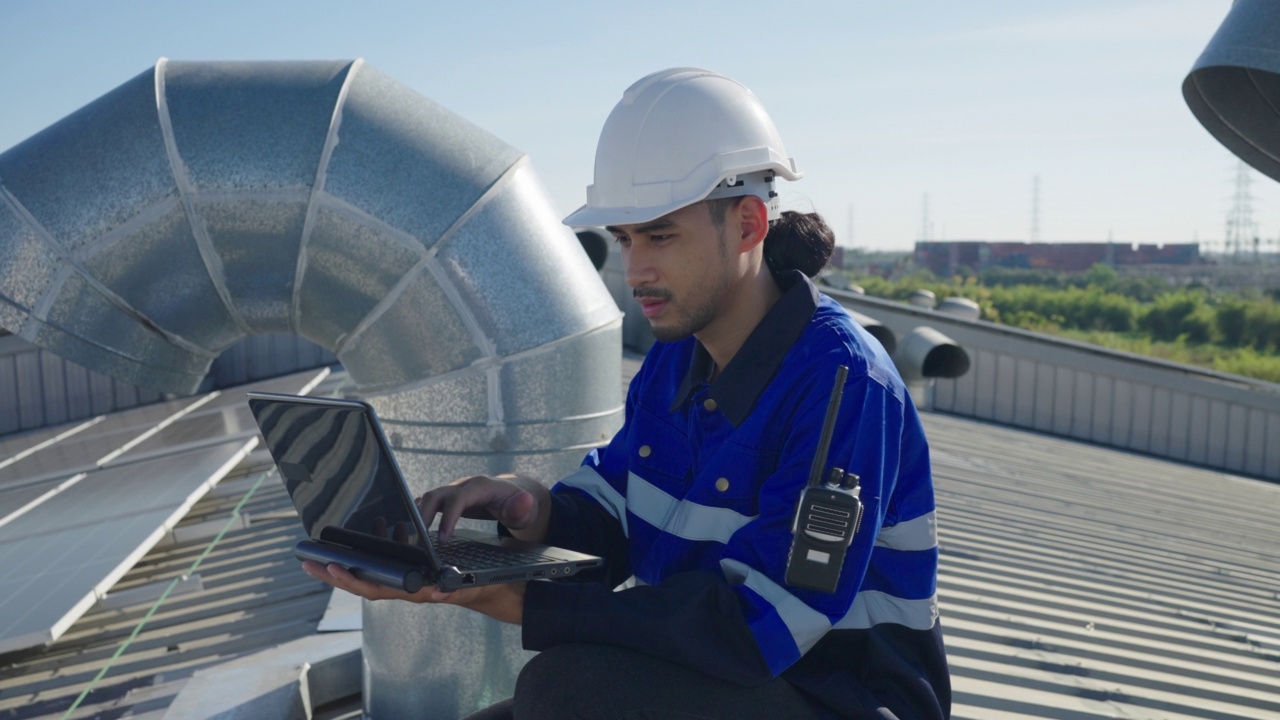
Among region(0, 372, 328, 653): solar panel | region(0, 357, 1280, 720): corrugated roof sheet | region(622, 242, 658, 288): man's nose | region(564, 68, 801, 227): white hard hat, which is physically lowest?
region(0, 357, 1280, 720): corrugated roof sheet

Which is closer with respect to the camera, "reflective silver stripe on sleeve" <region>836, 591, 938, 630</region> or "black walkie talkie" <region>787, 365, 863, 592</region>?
"black walkie talkie" <region>787, 365, 863, 592</region>

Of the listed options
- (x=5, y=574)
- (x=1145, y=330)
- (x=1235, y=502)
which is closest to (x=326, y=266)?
(x=5, y=574)

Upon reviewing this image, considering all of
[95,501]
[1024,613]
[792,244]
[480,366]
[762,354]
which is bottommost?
[1024,613]

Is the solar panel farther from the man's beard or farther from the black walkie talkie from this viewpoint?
the black walkie talkie

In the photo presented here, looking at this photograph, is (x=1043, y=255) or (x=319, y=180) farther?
(x=1043, y=255)

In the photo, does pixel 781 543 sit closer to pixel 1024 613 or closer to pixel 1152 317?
pixel 1024 613

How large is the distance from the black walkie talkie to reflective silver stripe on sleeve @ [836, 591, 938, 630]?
0.22 m

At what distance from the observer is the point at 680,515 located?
2.49m

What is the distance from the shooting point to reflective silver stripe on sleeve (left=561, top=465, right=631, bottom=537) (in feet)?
9.22

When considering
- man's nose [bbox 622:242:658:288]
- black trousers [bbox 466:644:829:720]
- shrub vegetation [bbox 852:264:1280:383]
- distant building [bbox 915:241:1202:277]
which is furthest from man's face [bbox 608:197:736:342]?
distant building [bbox 915:241:1202:277]

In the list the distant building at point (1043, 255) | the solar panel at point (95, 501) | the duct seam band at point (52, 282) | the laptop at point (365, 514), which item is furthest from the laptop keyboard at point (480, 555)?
the distant building at point (1043, 255)

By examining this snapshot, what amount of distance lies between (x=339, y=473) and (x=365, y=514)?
0.11 metres

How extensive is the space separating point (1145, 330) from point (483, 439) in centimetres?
5443

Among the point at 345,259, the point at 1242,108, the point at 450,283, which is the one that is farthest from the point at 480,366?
the point at 1242,108
